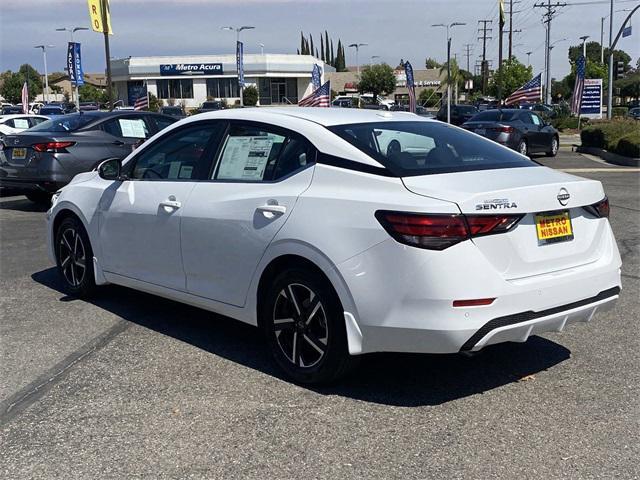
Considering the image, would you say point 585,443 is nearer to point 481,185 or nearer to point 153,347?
point 481,185

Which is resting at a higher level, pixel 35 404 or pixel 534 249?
pixel 534 249

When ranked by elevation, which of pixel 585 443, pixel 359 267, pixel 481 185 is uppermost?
pixel 481 185

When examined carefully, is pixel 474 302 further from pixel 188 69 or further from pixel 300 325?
pixel 188 69

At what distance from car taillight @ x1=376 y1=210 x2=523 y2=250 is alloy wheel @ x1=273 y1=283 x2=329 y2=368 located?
679mm

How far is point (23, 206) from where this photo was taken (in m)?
12.8

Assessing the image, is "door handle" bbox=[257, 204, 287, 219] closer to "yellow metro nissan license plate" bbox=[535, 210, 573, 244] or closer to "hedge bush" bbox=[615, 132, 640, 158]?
"yellow metro nissan license plate" bbox=[535, 210, 573, 244]

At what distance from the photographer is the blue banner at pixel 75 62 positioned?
38.6 m

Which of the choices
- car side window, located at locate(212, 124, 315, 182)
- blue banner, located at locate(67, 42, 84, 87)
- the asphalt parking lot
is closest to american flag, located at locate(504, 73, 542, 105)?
blue banner, located at locate(67, 42, 84, 87)

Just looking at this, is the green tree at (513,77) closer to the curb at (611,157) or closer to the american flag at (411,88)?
the american flag at (411,88)

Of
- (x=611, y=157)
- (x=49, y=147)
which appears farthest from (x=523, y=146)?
(x=49, y=147)

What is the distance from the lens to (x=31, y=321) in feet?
19.2

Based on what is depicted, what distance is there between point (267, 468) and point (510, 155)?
2647mm

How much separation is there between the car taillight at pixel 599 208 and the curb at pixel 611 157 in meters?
16.3

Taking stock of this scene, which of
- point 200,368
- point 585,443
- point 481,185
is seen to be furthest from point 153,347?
point 585,443
